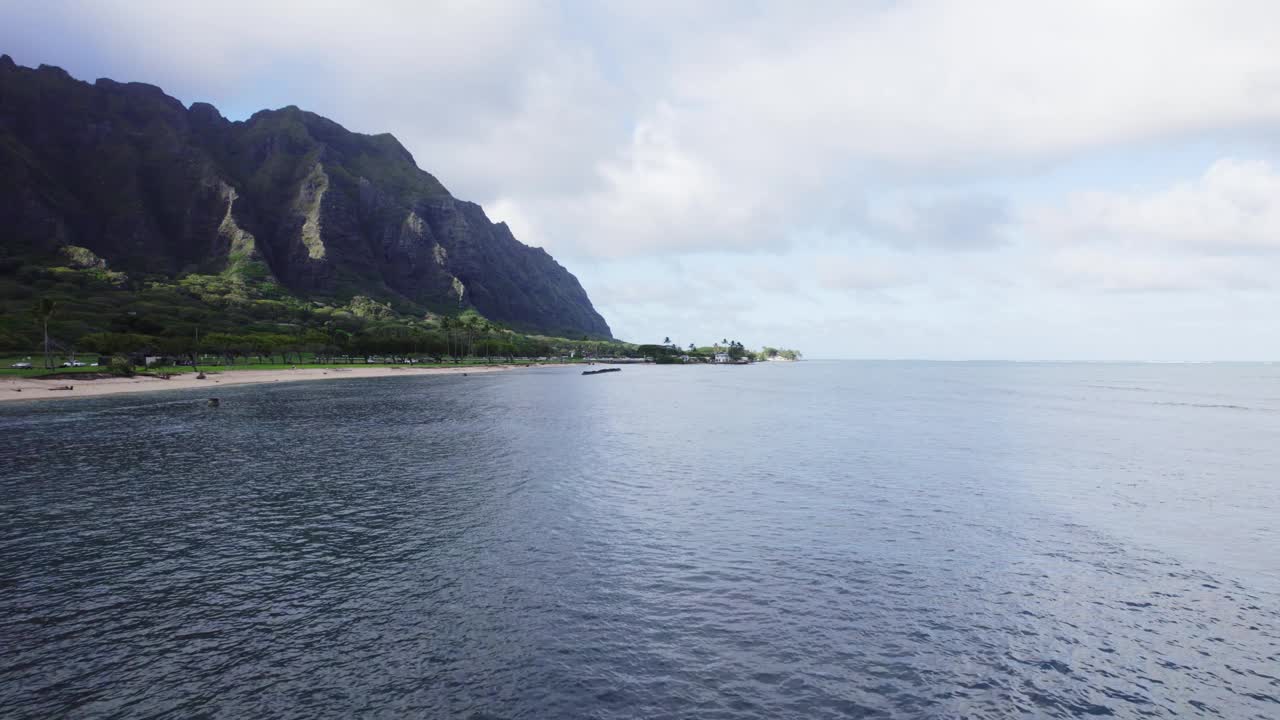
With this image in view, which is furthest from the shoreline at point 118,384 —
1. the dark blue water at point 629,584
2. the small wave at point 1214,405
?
the small wave at point 1214,405

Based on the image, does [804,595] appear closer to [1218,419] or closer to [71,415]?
[71,415]

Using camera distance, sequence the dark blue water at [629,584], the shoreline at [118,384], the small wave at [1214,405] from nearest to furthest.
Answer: the dark blue water at [629,584] < the shoreline at [118,384] < the small wave at [1214,405]

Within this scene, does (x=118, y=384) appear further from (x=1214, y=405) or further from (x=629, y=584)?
(x=1214, y=405)

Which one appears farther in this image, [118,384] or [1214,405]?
[118,384]

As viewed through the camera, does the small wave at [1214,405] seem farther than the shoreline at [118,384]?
Yes

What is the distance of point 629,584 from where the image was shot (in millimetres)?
25938

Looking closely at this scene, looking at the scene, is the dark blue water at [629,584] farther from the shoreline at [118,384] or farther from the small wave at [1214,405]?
the small wave at [1214,405]

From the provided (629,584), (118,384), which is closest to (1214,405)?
(629,584)

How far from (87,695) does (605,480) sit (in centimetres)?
3371

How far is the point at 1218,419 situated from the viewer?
99438mm

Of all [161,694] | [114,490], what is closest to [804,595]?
[161,694]

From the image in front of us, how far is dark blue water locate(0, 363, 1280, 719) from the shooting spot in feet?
58.0

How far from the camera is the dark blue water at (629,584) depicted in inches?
696

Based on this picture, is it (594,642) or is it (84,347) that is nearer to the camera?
(594,642)
